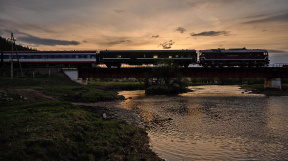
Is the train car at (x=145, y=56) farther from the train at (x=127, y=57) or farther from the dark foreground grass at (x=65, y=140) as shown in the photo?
the dark foreground grass at (x=65, y=140)

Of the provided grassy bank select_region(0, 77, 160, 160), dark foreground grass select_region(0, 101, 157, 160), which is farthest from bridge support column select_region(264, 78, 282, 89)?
dark foreground grass select_region(0, 101, 157, 160)

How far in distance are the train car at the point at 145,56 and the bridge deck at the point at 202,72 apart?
8.43 feet

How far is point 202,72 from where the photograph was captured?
5281 cm

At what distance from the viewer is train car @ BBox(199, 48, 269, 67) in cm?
4925

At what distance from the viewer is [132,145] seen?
441 inches

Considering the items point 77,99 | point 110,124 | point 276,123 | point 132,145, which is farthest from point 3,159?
point 77,99

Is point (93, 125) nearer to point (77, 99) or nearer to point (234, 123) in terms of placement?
point (234, 123)

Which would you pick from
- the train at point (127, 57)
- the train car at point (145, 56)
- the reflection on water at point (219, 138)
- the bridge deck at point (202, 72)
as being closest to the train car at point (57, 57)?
the train at point (127, 57)

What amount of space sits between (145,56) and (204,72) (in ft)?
54.0

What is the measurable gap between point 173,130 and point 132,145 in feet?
16.6

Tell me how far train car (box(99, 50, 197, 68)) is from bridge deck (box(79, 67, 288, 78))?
2.57 m

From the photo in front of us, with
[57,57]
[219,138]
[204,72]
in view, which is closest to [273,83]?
[204,72]

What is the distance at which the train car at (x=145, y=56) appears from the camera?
170ft

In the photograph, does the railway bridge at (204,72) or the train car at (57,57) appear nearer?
the train car at (57,57)
